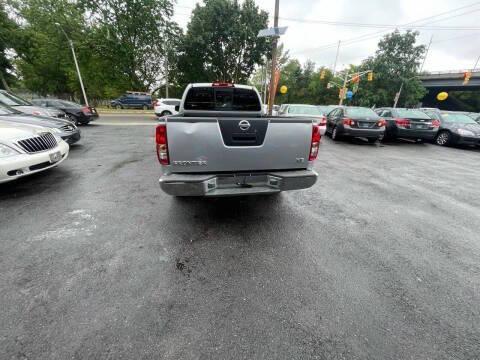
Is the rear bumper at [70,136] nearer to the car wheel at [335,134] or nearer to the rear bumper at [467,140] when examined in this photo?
→ the car wheel at [335,134]

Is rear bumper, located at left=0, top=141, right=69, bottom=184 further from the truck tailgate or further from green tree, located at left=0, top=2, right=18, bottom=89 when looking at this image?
green tree, located at left=0, top=2, right=18, bottom=89

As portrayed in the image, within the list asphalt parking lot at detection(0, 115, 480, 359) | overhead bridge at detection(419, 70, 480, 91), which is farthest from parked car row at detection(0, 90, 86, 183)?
overhead bridge at detection(419, 70, 480, 91)

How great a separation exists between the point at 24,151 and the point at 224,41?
2464 cm

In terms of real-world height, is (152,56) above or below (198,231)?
above

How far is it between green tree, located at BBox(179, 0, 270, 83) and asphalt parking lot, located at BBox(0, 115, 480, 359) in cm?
2397

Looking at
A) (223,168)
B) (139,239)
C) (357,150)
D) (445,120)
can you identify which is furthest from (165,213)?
(445,120)

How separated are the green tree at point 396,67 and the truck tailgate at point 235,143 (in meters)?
39.5

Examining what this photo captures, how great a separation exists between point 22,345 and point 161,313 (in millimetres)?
907

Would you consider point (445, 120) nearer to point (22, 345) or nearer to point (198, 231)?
point (198, 231)

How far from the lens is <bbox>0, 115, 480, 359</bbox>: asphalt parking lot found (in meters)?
1.54

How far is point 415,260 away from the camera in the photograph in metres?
2.48

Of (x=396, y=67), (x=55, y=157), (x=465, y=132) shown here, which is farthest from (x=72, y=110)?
(x=396, y=67)

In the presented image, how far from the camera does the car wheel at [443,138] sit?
977 centimetres

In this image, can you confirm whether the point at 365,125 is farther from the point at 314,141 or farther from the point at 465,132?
the point at 314,141
